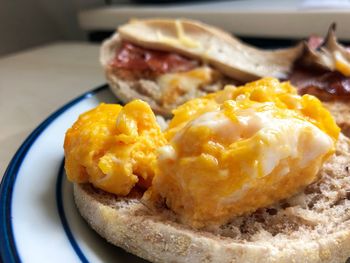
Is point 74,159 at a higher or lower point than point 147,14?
higher

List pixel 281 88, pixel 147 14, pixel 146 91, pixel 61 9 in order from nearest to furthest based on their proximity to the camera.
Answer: pixel 281 88 → pixel 146 91 → pixel 147 14 → pixel 61 9

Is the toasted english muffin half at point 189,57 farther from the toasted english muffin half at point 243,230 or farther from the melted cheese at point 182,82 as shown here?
the toasted english muffin half at point 243,230

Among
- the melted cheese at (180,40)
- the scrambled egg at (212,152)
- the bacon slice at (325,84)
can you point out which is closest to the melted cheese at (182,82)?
the melted cheese at (180,40)

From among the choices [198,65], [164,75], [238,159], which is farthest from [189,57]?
[238,159]

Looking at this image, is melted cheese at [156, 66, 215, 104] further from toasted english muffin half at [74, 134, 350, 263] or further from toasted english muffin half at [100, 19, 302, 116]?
toasted english muffin half at [74, 134, 350, 263]

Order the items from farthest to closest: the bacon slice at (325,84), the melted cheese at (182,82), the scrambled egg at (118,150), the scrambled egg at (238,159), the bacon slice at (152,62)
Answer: the bacon slice at (152,62)
the melted cheese at (182,82)
the bacon slice at (325,84)
the scrambled egg at (118,150)
the scrambled egg at (238,159)

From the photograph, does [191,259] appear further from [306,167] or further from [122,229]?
[306,167]

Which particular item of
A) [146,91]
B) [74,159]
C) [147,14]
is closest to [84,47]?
[147,14]

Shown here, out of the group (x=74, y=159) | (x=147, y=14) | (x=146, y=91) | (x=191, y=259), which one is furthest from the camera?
(x=147, y=14)

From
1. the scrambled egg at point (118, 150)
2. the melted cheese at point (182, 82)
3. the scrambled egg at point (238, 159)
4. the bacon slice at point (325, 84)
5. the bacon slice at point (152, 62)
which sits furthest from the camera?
the bacon slice at point (152, 62)
